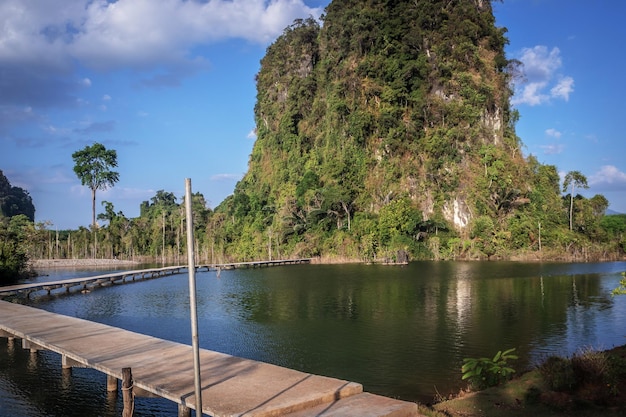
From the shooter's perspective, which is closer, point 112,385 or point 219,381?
point 219,381

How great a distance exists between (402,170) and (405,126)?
17.5 ft

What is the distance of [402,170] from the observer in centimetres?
6047

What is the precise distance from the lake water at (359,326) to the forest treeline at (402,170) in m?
20.7

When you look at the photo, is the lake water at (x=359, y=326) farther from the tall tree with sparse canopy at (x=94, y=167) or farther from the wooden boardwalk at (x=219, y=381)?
the tall tree with sparse canopy at (x=94, y=167)

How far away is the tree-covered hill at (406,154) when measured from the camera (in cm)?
5631

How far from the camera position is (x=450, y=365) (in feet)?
43.5

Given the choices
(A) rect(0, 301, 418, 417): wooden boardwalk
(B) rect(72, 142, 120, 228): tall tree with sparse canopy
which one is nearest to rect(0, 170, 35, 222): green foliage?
(B) rect(72, 142, 120, 228): tall tree with sparse canopy

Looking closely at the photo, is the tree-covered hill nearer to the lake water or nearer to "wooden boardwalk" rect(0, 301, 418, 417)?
the lake water

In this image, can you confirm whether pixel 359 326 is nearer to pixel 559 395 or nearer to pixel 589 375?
pixel 589 375

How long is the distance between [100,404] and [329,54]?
68.1m

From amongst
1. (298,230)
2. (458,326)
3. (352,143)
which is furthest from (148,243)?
(458,326)

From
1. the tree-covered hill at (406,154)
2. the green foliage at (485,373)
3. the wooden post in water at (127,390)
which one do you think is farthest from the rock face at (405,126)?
the wooden post in water at (127,390)

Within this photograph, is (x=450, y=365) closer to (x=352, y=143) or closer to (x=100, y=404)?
(x=100, y=404)

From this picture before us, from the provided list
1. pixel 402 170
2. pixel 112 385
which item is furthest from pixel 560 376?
pixel 402 170
